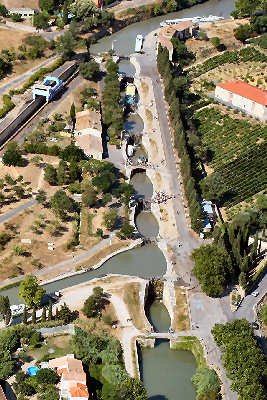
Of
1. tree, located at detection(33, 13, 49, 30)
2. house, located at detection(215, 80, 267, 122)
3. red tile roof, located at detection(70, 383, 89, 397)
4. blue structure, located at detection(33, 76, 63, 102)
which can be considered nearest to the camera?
red tile roof, located at detection(70, 383, 89, 397)

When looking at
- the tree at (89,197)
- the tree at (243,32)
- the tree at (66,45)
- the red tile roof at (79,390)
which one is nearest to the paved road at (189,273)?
the tree at (89,197)

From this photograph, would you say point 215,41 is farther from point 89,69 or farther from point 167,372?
point 167,372

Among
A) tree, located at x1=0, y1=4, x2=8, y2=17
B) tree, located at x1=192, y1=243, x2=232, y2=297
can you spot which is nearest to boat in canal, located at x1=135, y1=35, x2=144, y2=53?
tree, located at x1=0, y1=4, x2=8, y2=17

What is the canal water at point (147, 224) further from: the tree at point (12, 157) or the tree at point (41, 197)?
the tree at point (12, 157)

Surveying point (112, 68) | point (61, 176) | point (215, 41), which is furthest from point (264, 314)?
point (215, 41)

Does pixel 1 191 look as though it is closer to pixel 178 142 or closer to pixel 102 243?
pixel 102 243

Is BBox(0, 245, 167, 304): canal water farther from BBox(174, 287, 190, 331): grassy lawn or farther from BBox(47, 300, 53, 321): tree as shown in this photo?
BBox(47, 300, 53, 321): tree

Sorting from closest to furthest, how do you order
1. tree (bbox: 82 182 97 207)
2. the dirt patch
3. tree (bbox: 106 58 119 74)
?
the dirt patch
tree (bbox: 82 182 97 207)
tree (bbox: 106 58 119 74)
